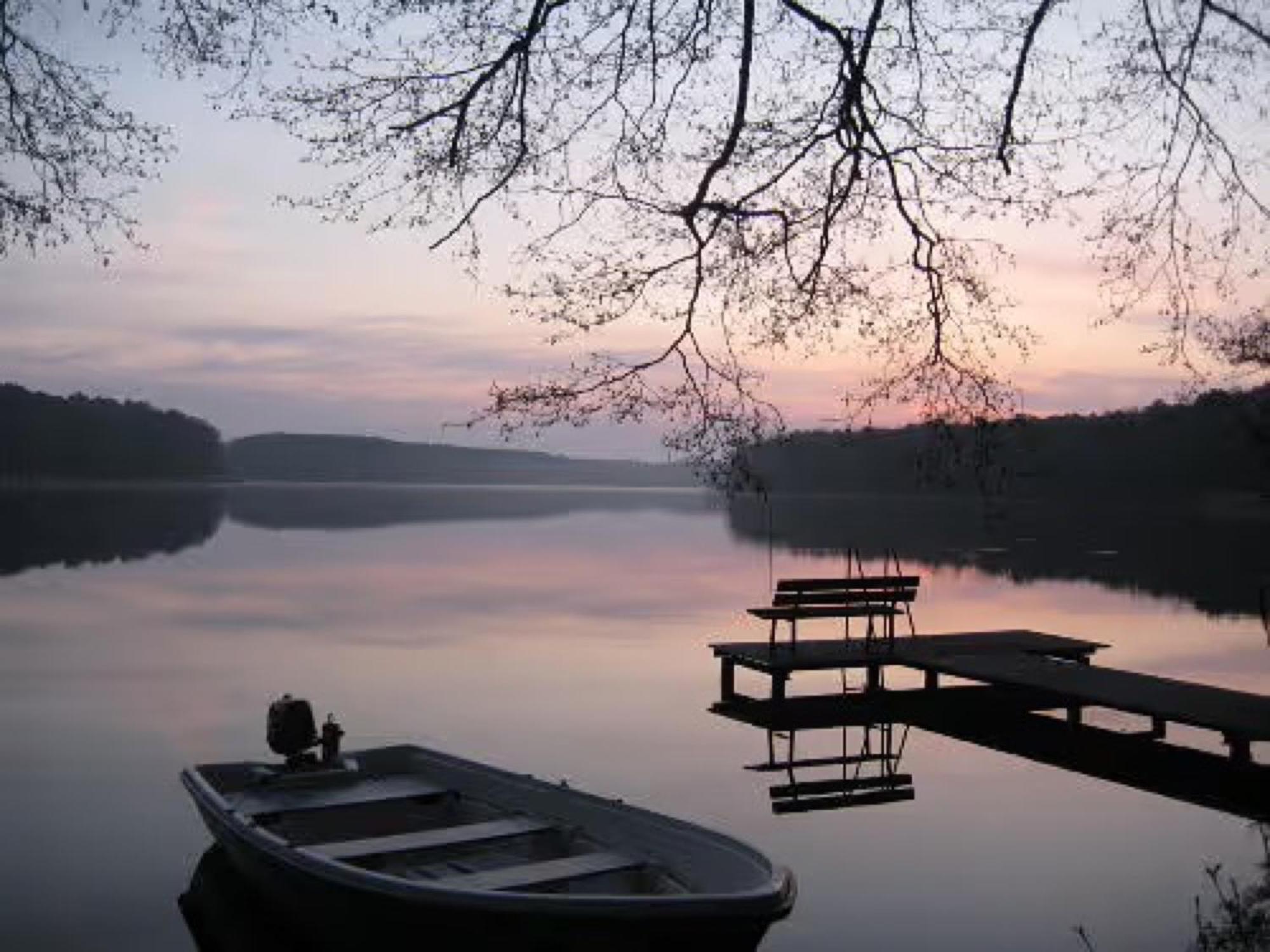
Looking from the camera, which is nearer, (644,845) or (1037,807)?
(644,845)

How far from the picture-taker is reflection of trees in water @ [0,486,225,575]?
55.8 m

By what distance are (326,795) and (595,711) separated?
7.94m

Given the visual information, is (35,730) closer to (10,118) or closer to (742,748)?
(742,748)

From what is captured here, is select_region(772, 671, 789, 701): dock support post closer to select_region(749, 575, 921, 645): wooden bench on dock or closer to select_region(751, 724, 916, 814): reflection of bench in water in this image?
select_region(749, 575, 921, 645): wooden bench on dock

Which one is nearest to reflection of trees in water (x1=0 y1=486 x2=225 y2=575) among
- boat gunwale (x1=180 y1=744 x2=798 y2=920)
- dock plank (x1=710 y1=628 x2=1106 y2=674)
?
dock plank (x1=710 y1=628 x2=1106 y2=674)

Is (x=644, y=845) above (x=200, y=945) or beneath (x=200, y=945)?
above

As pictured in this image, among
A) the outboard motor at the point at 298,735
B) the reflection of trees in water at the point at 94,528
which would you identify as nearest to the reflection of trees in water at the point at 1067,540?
the outboard motor at the point at 298,735

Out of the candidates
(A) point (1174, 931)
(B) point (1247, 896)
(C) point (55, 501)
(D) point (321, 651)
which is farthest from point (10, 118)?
(C) point (55, 501)

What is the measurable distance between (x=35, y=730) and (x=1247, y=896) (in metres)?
14.4

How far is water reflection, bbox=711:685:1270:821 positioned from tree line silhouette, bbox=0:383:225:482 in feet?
563

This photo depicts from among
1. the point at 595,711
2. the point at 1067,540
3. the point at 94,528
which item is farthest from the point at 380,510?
the point at 595,711

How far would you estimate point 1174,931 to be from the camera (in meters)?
9.44

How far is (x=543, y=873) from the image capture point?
27.8 feet

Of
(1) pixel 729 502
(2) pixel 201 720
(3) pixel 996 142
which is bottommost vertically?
(2) pixel 201 720
